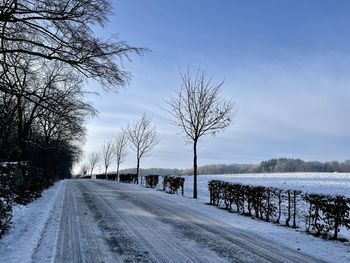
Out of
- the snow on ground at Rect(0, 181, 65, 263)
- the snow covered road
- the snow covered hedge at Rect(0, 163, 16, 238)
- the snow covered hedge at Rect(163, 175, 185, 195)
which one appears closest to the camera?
the snow on ground at Rect(0, 181, 65, 263)

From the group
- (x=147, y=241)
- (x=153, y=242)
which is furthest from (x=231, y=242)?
(x=147, y=241)

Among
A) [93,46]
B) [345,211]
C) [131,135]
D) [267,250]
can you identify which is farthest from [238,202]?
[131,135]

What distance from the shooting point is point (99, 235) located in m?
9.20

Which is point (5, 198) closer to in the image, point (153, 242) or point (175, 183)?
point (153, 242)

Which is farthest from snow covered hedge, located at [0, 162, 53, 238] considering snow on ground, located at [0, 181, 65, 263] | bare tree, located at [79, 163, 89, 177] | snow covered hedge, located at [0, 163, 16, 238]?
bare tree, located at [79, 163, 89, 177]

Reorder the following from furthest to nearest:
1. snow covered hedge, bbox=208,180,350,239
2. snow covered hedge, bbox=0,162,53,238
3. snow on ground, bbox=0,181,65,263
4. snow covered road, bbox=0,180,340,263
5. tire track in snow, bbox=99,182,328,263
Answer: snow covered hedge, bbox=208,180,350,239
snow covered hedge, bbox=0,162,53,238
tire track in snow, bbox=99,182,328,263
snow covered road, bbox=0,180,340,263
snow on ground, bbox=0,181,65,263

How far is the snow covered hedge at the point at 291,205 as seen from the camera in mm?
10586

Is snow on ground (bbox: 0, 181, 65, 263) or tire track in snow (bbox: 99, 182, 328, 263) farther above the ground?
snow on ground (bbox: 0, 181, 65, 263)

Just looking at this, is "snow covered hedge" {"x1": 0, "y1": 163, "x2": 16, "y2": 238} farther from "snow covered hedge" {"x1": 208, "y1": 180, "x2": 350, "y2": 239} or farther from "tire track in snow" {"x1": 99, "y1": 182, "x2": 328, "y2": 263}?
"snow covered hedge" {"x1": 208, "y1": 180, "x2": 350, "y2": 239}

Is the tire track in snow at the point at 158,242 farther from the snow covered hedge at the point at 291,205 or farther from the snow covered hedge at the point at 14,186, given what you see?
the snow covered hedge at the point at 291,205

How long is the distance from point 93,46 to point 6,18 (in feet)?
6.54

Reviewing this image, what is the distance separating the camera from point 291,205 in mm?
14133

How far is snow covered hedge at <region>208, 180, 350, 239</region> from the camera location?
10.6 m

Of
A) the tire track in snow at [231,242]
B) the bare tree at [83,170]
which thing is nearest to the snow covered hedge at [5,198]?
the tire track in snow at [231,242]
